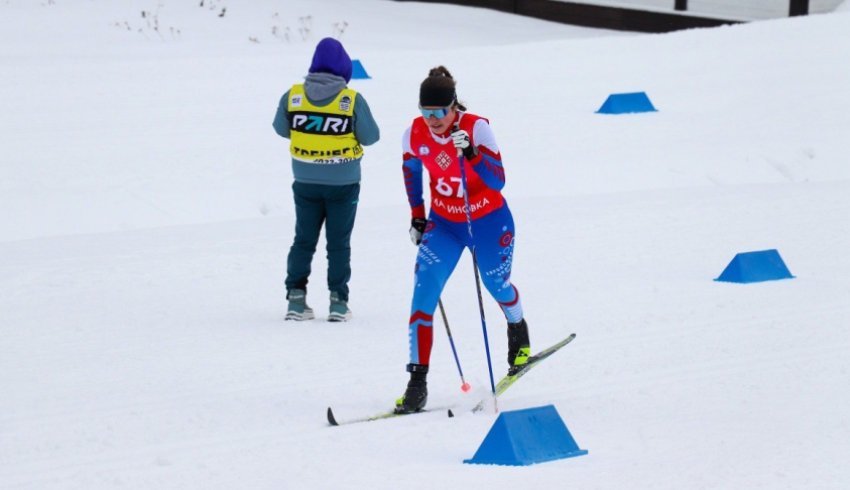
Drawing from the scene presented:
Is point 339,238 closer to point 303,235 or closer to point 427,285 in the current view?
point 303,235

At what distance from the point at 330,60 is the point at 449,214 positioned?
1.77 m

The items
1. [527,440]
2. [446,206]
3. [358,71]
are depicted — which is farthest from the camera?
[358,71]

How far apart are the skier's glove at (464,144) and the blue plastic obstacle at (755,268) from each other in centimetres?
344

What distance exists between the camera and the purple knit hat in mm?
7914

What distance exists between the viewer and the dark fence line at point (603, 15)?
2019cm

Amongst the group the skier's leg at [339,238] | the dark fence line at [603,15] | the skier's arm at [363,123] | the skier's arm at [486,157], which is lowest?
the dark fence line at [603,15]

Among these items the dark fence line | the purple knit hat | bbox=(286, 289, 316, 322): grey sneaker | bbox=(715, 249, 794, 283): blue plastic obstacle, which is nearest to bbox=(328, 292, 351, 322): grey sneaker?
bbox=(286, 289, 316, 322): grey sneaker

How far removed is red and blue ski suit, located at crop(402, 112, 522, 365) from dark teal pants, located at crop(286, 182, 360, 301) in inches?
61.9

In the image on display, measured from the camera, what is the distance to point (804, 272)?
947 centimetres

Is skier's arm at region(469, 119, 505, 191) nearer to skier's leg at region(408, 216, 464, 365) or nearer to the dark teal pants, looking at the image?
skier's leg at region(408, 216, 464, 365)

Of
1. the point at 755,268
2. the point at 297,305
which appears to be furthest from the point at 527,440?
the point at 755,268

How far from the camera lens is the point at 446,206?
6488mm

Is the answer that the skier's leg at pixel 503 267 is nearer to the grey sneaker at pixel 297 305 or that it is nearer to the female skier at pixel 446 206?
the female skier at pixel 446 206

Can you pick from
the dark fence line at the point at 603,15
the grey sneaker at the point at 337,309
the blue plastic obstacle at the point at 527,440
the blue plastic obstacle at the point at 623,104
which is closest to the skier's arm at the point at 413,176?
the blue plastic obstacle at the point at 527,440
